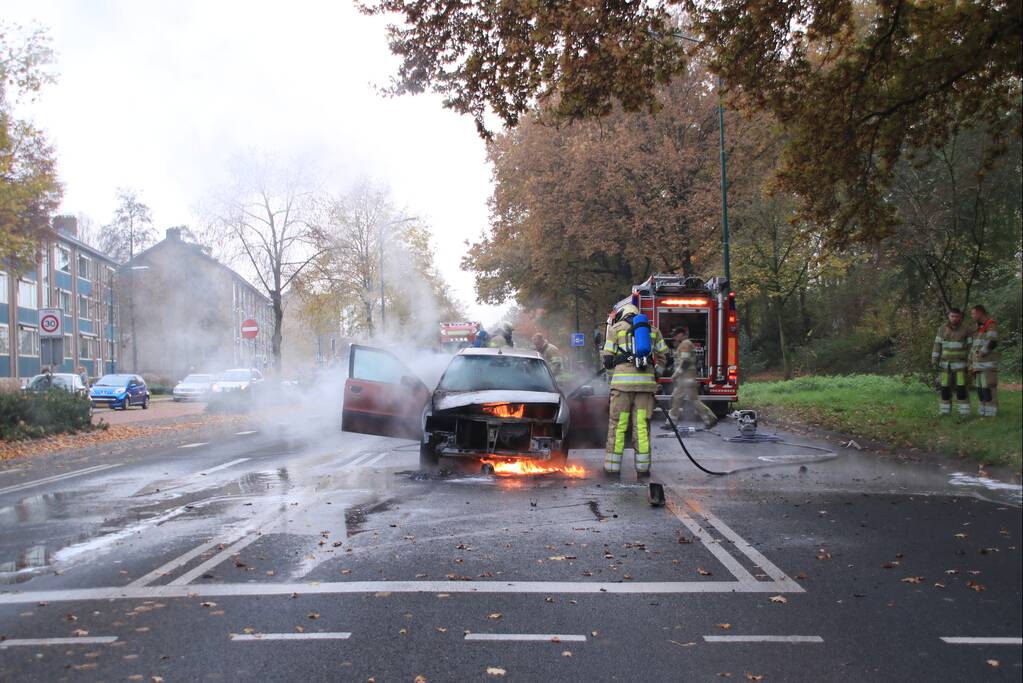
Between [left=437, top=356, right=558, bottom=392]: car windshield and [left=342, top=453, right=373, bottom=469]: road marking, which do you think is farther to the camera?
[left=342, top=453, right=373, bottom=469]: road marking

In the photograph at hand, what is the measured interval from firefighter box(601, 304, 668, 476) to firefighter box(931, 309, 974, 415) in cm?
661

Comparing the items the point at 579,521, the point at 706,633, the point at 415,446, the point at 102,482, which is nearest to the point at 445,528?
the point at 579,521

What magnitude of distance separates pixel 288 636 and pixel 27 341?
4936 centimetres

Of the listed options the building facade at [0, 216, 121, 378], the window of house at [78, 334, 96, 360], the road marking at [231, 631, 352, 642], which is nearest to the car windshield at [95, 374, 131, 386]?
the building facade at [0, 216, 121, 378]

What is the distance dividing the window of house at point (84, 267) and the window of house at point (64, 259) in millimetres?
2222

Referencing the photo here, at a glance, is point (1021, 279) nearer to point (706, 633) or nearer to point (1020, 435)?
point (1020, 435)

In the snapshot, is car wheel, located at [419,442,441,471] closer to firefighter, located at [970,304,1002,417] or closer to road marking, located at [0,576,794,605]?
road marking, located at [0,576,794,605]

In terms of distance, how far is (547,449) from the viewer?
996 centimetres

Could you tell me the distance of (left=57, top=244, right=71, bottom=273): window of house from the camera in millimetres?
51938

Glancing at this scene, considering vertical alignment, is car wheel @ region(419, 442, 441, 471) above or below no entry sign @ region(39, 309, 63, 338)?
below

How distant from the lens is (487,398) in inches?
393

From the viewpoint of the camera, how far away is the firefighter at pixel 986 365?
512 inches

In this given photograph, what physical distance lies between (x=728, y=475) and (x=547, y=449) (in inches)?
81.8

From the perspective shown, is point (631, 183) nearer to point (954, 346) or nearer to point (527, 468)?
point (954, 346)
